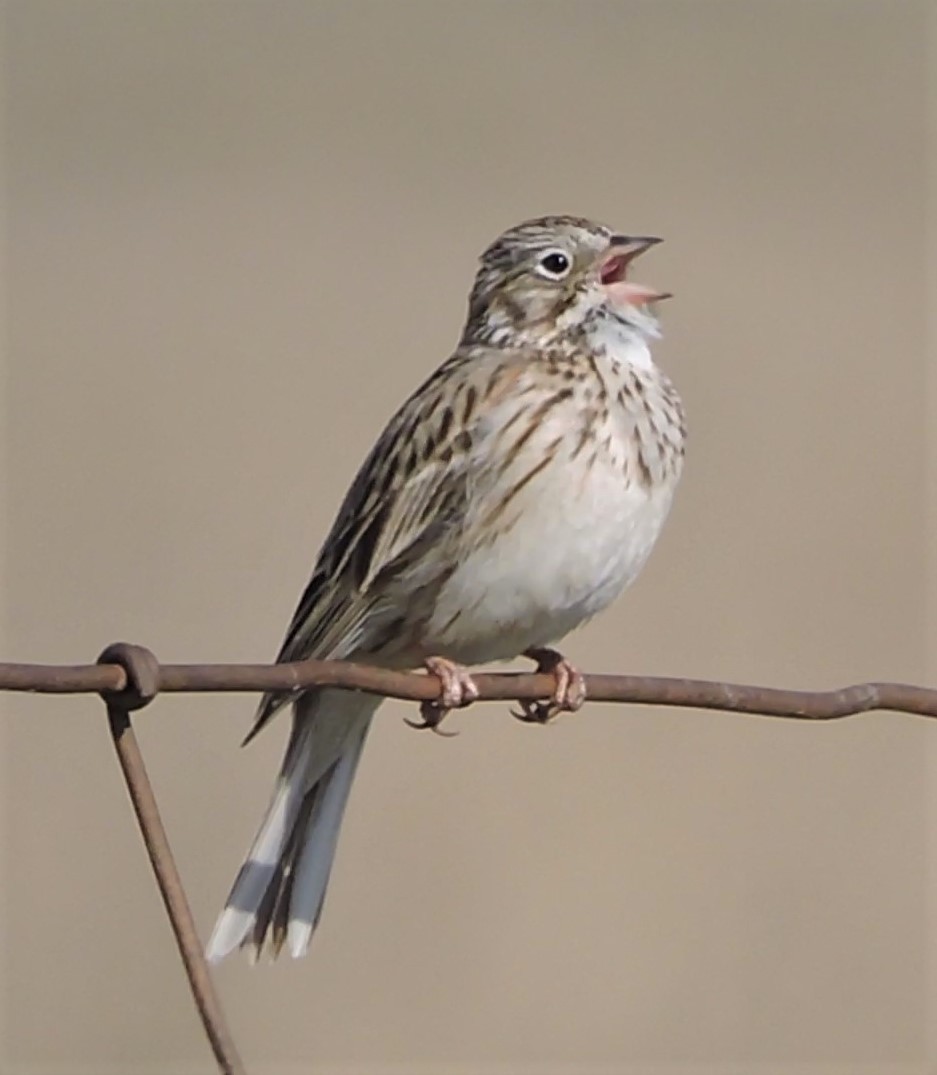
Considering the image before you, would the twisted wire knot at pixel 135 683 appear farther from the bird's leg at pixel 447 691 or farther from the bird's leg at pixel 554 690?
Answer: the bird's leg at pixel 554 690

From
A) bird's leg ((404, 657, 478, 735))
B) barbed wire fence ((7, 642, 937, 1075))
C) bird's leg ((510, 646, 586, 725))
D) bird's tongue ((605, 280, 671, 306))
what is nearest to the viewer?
barbed wire fence ((7, 642, 937, 1075))

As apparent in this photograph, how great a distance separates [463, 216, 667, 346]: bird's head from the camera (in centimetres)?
329

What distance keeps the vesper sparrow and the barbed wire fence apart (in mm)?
544

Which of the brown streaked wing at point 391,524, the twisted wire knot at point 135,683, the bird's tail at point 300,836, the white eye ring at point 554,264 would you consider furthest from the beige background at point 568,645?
the twisted wire knot at point 135,683

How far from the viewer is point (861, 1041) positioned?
178 inches

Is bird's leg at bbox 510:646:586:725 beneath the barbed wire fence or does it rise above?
above

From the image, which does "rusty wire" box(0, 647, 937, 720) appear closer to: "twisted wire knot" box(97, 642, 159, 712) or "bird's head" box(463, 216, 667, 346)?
"twisted wire knot" box(97, 642, 159, 712)

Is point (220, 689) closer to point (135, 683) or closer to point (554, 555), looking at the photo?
point (135, 683)

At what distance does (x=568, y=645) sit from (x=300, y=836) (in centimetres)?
185

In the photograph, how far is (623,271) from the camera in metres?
3.38

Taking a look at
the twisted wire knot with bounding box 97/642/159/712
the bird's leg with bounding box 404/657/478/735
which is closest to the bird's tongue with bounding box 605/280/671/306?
the bird's leg with bounding box 404/657/478/735

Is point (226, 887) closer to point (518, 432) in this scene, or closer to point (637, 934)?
point (637, 934)

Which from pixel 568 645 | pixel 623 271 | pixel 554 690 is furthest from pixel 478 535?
pixel 568 645

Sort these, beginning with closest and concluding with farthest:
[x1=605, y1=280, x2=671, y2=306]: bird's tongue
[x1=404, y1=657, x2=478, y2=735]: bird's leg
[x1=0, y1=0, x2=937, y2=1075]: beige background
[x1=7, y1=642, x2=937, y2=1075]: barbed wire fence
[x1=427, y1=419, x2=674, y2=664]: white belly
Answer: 1. [x1=7, y1=642, x2=937, y2=1075]: barbed wire fence
2. [x1=404, y1=657, x2=478, y2=735]: bird's leg
3. [x1=427, y1=419, x2=674, y2=664]: white belly
4. [x1=605, y1=280, x2=671, y2=306]: bird's tongue
5. [x1=0, y1=0, x2=937, y2=1075]: beige background
